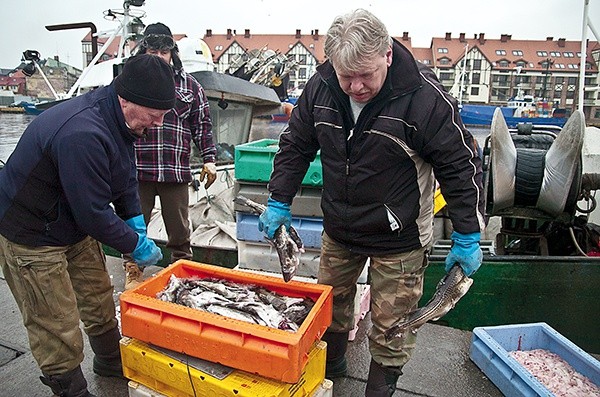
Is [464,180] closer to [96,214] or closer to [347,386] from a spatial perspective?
[347,386]

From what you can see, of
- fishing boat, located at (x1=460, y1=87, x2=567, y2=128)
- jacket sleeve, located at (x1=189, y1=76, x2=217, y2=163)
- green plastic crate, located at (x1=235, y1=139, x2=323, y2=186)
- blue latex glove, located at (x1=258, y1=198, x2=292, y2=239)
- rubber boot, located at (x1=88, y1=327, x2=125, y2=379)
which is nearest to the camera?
blue latex glove, located at (x1=258, y1=198, x2=292, y2=239)

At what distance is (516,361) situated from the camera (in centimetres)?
262

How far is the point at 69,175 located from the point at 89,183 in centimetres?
8

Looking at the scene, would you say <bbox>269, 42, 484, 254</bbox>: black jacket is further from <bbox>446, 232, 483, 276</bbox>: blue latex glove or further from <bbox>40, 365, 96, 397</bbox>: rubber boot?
<bbox>40, 365, 96, 397</bbox>: rubber boot

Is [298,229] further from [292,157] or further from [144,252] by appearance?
[144,252]

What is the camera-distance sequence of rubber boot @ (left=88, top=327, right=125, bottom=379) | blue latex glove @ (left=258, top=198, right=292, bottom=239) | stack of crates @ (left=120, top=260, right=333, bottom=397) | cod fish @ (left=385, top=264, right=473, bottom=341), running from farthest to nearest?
rubber boot @ (left=88, top=327, right=125, bottom=379) → blue latex glove @ (left=258, top=198, right=292, bottom=239) → cod fish @ (left=385, top=264, right=473, bottom=341) → stack of crates @ (left=120, top=260, right=333, bottom=397)

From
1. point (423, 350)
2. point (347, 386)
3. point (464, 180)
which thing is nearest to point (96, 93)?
point (464, 180)

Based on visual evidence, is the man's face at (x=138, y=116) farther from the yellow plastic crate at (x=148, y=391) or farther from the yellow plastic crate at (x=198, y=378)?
the yellow plastic crate at (x=148, y=391)

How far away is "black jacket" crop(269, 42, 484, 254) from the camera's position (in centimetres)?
197

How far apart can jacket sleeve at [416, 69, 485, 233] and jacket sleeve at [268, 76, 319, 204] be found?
1.99 feet

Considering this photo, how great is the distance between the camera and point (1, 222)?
82.0 inches

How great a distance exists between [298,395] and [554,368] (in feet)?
5.81

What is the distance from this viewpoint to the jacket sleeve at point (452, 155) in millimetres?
1961

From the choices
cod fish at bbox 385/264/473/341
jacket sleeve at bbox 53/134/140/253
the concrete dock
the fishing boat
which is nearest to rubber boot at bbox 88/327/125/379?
the concrete dock
